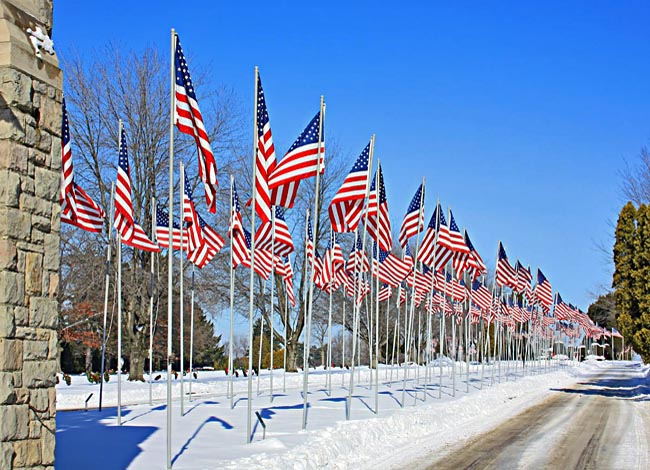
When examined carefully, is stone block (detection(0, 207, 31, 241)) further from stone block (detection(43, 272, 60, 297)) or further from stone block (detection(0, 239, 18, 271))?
stone block (detection(43, 272, 60, 297))

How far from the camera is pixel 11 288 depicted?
790 cm

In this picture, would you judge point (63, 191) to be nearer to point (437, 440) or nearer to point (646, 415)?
point (437, 440)

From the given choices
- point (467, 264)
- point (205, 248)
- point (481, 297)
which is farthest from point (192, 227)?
point (481, 297)

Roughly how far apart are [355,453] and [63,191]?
727 cm

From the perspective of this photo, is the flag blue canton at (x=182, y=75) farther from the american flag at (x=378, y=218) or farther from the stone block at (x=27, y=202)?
the american flag at (x=378, y=218)

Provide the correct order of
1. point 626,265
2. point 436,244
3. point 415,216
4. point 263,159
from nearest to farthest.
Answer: point 263,159, point 415,216, point 436,244, point 626,265

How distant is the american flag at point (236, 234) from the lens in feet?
70.8

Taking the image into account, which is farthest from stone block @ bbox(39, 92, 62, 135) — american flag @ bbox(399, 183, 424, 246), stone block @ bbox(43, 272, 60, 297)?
american flag @ bbox(399, 183, 424, 246)

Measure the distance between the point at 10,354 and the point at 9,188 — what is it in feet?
5.31

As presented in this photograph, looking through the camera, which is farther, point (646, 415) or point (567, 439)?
point (646, 415)

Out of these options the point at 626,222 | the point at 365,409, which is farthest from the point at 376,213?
the point at 626,222

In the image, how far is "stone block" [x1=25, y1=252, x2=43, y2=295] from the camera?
816 centimetres

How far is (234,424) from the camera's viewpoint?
1720 centimetres

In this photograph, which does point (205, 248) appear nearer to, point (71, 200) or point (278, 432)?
point (71, 200)
